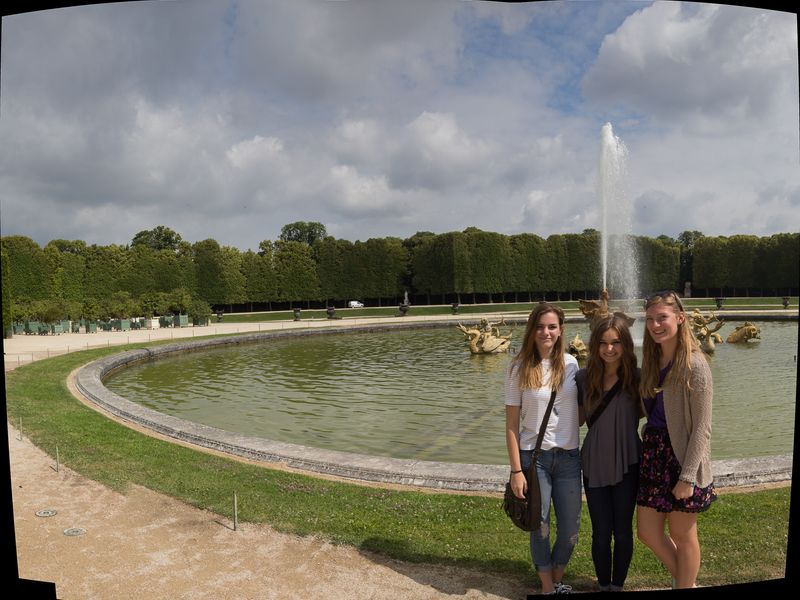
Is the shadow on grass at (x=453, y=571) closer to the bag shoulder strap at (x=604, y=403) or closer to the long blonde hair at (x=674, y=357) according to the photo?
the bag shoulder strap at (x=604, y=403)

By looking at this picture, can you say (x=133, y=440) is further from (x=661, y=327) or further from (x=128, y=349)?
(x=128, y=349)

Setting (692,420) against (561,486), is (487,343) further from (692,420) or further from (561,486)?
(692,420)

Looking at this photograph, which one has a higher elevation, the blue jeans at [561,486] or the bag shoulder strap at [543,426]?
the bag shoulder strap at [543,426]

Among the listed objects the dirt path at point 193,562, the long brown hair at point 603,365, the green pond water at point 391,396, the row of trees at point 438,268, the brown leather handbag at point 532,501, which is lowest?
the green pond water at point 391,396

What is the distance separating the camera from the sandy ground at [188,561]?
396 cm

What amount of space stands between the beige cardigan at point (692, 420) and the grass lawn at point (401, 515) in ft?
4.15

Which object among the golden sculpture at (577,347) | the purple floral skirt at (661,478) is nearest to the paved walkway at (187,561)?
the purple floral skirt at (661,478)

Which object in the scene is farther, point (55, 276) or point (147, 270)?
point (147, 270)

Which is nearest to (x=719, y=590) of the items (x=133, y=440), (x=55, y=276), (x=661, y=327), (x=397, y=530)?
(x=661, y=327)

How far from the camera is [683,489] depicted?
10.2 feet

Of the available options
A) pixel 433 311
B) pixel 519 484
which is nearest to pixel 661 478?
pixel 519 484

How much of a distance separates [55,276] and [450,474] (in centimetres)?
3582

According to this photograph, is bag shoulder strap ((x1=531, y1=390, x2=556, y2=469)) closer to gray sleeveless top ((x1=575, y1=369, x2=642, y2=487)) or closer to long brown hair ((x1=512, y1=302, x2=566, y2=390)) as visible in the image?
long brown hair ((x1=512, y1=302, x2=566, y2=390))

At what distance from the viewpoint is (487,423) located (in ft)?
30.9
